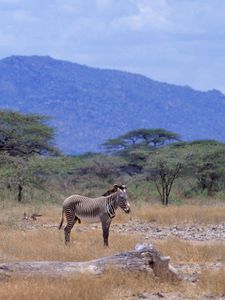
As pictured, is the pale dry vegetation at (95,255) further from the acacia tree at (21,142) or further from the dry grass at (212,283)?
the acacia tree at (21,142)

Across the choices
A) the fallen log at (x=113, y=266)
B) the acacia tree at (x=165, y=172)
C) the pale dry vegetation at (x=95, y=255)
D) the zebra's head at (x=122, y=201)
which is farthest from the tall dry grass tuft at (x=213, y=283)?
the acacia tree at (x=165, y=172)

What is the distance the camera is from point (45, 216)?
24.4 m

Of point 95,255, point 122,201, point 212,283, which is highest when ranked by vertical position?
point 122,201

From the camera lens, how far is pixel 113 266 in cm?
1112

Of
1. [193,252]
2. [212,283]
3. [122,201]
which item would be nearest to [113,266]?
[212,283]

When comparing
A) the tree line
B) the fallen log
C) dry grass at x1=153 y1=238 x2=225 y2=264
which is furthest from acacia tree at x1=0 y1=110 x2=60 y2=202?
the fallen log

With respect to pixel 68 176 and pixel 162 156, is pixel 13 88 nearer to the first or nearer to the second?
pixel 68 176

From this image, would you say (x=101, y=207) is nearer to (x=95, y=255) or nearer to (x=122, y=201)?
(x=122, y=201)

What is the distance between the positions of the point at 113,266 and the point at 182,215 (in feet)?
43.4

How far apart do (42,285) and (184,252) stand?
4.76m

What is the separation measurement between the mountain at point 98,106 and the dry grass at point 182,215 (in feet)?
434

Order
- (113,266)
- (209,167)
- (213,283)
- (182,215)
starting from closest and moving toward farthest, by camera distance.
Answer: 1. (213,283)
2. (113,266)
3. (182,215)
4. (209,167)

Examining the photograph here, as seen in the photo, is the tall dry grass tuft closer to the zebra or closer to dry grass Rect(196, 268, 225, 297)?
dry grass Rect(196, 268, 225, 297)

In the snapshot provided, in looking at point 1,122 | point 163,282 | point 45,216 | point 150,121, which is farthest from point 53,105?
point 163,282
